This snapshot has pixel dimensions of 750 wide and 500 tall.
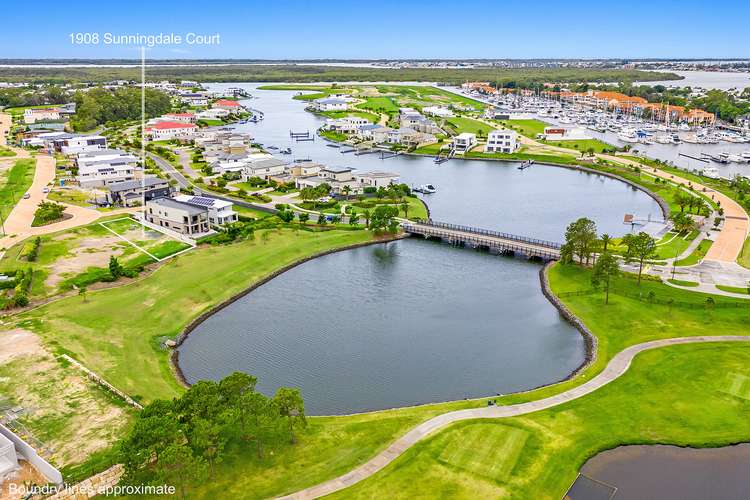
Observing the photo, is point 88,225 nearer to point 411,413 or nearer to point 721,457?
point 411,413

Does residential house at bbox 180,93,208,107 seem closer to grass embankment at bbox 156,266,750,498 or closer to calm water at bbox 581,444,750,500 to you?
grass embankment at bbox 156,266,750,498

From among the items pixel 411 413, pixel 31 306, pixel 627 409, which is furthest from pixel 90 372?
pixel 627 409

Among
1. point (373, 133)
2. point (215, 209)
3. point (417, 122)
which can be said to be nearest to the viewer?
point (215, 209)

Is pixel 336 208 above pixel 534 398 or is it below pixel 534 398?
above

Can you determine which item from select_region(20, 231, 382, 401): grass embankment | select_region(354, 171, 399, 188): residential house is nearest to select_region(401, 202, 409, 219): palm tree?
select_region(354, 171, 399, 188): residential house

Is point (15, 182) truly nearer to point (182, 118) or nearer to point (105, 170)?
point (105, 170)

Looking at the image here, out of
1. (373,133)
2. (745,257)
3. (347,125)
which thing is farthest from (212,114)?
(745,257)

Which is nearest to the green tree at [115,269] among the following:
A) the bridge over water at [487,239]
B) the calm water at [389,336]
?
the calm water at [389,336]
